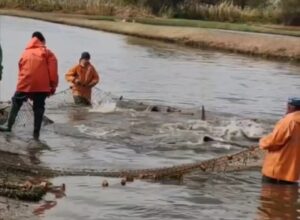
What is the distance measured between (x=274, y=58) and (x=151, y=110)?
24.4 metres

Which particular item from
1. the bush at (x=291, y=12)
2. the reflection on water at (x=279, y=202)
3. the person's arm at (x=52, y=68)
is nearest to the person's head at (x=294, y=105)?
the reflection on water at (x=279, y=202)

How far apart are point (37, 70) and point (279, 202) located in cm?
514

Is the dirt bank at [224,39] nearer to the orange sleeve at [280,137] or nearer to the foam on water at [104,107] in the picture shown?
the foam on water at [104,107]

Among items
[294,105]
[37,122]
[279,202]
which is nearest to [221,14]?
[37,122]

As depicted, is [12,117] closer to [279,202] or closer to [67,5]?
[279,202]

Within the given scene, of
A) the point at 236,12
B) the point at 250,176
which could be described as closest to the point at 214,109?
the point at 250,176

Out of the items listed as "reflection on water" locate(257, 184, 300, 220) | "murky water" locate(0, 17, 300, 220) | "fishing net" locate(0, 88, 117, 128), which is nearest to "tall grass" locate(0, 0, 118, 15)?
"murky water" locate(0, 17, 300, 220)

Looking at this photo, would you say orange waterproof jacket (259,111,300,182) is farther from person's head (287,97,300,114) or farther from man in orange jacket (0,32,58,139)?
man in orange jacket (0,32,58,139)

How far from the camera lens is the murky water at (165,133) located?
10.6 metres

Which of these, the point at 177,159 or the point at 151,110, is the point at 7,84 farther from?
the point at 177,159

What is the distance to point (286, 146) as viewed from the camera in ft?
36.6

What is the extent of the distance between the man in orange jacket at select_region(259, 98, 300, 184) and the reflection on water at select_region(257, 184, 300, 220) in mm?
129

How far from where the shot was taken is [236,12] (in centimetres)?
8094

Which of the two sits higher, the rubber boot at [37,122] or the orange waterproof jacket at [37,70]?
the orange waterproof jacket at [37,70]
